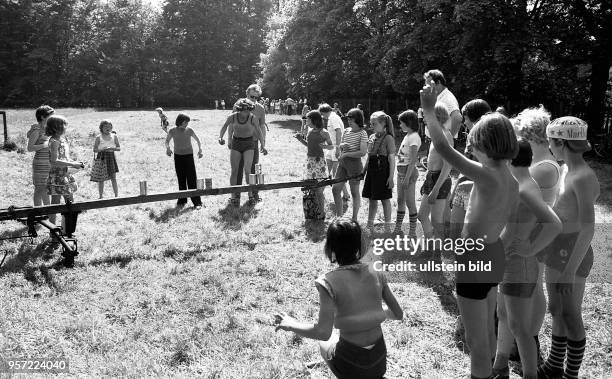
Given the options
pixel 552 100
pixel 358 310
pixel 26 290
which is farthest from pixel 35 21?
pixel 358 310

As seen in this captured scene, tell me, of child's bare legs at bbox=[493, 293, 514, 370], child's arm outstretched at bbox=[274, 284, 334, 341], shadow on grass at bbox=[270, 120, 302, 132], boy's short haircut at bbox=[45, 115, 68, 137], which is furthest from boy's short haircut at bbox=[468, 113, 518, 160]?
shadow on grass at bbox=[270, 120, 302, 132]

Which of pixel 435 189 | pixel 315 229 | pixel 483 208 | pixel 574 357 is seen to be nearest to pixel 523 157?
pixel 483 208

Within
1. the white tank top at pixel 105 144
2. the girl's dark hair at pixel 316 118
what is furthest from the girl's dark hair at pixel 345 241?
the white tank top at pixel 105 144

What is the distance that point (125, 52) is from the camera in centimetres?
5684

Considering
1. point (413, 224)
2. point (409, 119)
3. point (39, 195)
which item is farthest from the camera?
point (39, 195)

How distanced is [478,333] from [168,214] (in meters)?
6.33

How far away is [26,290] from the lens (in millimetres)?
4910

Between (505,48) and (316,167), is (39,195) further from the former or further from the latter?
(505,48)

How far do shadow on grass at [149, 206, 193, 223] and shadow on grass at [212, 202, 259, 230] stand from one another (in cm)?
66

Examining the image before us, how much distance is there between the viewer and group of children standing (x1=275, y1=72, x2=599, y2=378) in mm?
2545

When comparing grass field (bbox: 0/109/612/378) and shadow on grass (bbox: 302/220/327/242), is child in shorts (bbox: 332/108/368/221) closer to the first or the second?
shadow on grass (bbox: 302/220/327/242)

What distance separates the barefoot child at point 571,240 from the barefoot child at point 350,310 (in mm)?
1348

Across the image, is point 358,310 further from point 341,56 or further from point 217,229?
point 341,56

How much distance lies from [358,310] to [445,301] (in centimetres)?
256
